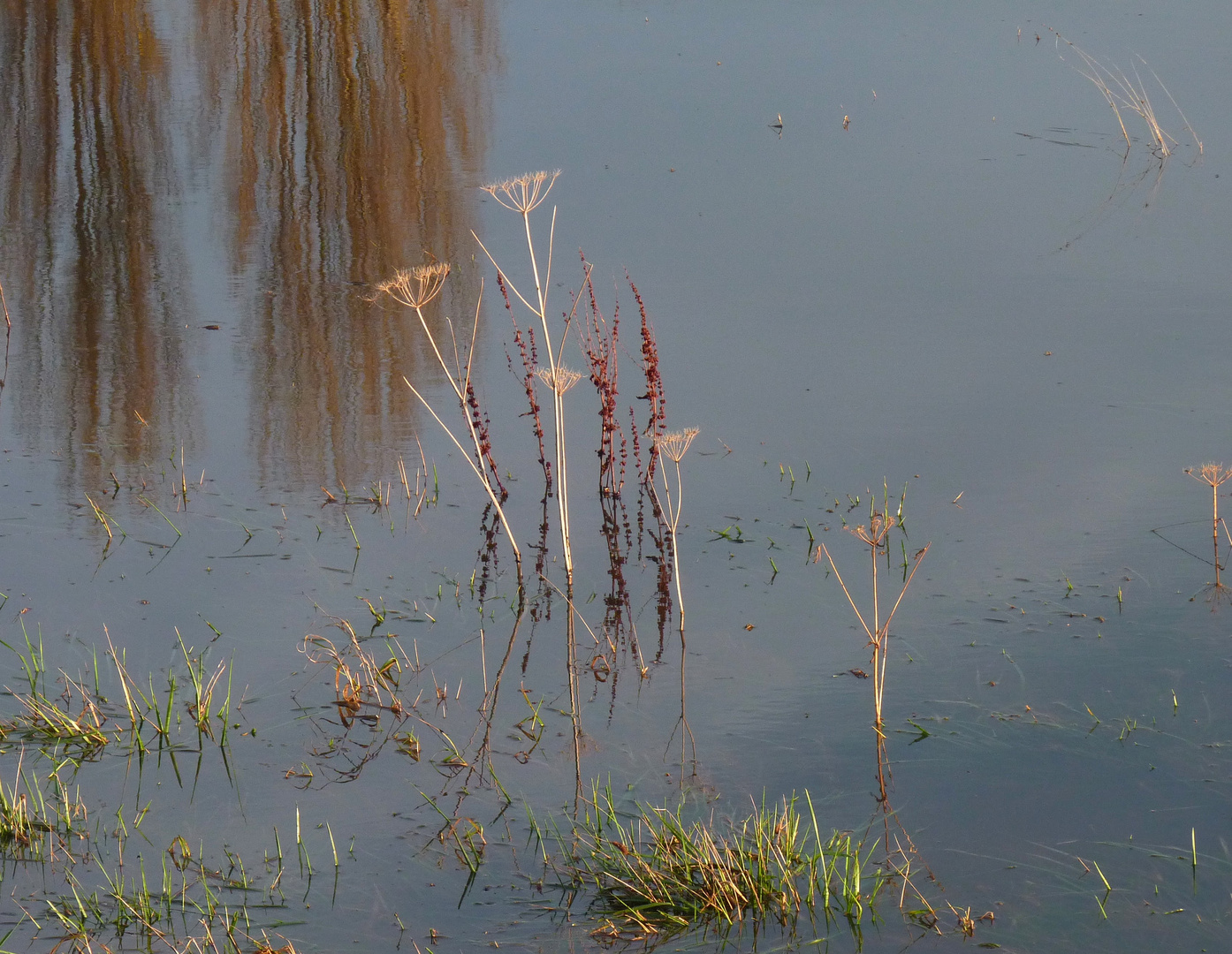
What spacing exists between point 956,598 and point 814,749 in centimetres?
119

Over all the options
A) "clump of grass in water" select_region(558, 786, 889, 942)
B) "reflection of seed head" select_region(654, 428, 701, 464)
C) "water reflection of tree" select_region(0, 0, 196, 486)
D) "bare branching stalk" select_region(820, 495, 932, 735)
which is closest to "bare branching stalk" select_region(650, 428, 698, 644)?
"reflection of seed head" select_region(654, 428, 701, 464)

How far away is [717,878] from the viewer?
144 inches

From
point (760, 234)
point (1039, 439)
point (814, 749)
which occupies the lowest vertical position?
point (814, 749)

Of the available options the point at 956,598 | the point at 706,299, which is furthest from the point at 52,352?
the point at 956,598

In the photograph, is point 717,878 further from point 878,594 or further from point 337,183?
point 337,183

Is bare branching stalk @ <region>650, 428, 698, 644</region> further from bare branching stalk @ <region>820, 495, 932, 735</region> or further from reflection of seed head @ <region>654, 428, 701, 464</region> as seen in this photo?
bare branching stalk @ <region>820, 495, 932, 735</region>

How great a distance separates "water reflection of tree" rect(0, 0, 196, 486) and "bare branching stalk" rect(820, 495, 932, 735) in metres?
3.47

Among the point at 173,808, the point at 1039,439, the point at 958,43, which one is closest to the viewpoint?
the point at 173,808

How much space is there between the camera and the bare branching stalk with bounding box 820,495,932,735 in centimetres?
448

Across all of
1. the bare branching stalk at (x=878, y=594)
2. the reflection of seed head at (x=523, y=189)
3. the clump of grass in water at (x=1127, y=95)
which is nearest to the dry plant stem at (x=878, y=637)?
the bare branching stalk at (x=878, y=594)

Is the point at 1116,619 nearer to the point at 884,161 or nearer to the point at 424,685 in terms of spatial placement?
the point at 424,685

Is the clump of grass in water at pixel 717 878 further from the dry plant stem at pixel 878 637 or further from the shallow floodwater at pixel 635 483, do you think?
the dry plant stem at pixel 878 637

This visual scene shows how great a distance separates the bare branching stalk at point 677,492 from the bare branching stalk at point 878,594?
601mm

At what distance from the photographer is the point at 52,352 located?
25.6 feet
